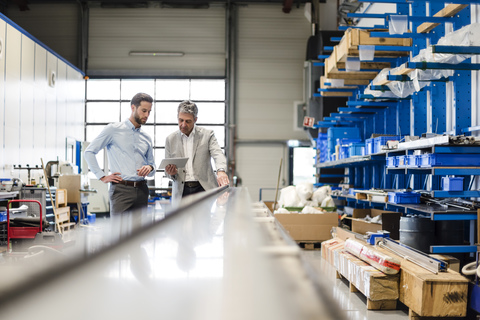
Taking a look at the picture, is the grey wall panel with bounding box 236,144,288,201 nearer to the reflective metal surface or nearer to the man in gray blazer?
the man in gray blazer

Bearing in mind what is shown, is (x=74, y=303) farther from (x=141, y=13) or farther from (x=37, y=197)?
(x=141, y=13)

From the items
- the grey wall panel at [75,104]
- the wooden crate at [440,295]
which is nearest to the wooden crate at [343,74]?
the wooden crate at [440,295]

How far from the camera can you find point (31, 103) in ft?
31.4

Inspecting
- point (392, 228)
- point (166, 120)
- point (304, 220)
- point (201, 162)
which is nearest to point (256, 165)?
point (166, 120)

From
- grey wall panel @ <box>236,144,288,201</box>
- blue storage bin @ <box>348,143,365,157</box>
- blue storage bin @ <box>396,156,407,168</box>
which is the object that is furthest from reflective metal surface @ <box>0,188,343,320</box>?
grey wall panel @ <box>236,144,288,201</box>

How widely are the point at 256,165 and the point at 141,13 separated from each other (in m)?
5.50

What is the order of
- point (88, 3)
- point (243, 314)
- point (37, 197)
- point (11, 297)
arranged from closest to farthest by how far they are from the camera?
point (11, 297) → point (243, 314) → point (37, 197) → point (88, 3)

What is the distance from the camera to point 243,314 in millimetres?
461

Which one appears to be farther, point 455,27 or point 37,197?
point 37,197

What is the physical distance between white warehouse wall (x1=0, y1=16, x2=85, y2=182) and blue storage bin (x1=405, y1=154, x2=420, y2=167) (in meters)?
6.50

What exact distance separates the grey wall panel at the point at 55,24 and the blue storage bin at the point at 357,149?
976 centimetres

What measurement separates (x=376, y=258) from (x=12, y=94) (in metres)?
7.75

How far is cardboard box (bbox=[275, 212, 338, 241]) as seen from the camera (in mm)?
6523

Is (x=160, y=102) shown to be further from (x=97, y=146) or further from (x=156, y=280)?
(x=156, y=280)
